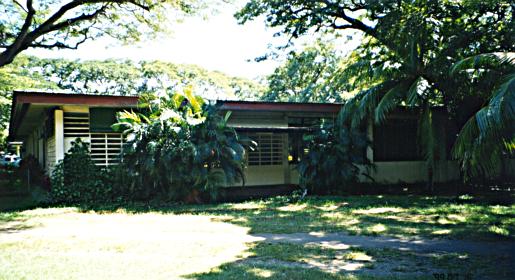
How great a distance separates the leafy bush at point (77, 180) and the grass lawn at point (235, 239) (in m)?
0.88

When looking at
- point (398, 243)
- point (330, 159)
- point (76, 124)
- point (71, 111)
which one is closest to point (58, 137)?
point (76, 124)

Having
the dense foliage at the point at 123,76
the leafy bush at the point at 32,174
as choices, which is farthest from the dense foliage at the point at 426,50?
the dense foliage at the point at 123,76

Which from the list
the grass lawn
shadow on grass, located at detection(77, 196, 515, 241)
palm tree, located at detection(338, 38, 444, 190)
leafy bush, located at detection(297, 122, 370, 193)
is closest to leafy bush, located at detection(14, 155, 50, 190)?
the grass lawn

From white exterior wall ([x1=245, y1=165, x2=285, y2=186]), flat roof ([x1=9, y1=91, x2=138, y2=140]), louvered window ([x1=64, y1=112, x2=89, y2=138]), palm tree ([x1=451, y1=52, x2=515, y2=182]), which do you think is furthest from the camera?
white exterior wall ([x1=245, y1=165, x2=285, y2=186])

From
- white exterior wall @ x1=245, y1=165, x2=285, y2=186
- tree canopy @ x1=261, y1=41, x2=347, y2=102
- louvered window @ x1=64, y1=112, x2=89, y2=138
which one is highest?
tree canopy @ x1=261, y1=41, x2=347, y2=102

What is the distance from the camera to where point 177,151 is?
1079cm

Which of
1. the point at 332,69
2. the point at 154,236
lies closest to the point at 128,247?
the point at 154,236

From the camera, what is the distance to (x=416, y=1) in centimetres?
1298

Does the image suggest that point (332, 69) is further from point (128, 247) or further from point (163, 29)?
point (128, 247)

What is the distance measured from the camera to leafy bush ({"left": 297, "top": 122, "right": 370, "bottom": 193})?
12820mm

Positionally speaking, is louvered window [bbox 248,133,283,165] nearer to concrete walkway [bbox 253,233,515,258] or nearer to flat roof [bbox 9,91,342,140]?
flat roof [bbox 9,91,342,140]

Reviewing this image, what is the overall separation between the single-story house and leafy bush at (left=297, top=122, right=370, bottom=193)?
2.23 feet

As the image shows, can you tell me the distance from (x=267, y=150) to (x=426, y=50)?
19.8 ft

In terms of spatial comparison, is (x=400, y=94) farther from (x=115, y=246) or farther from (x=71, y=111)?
(x=71, y=111)
